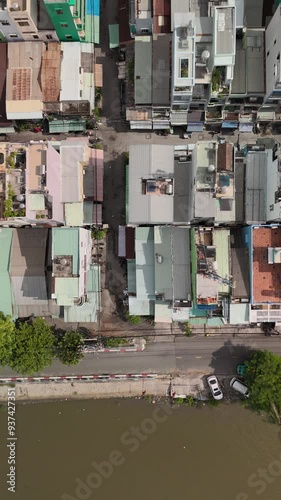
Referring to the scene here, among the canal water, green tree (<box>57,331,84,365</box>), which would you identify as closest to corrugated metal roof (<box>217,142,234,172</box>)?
green tree (<box>57,331,84,365</box>)

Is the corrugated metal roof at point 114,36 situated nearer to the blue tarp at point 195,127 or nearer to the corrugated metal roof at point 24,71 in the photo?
the corrugated metal roof at point 24,71

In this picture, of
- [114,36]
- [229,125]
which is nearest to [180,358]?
[229,125]

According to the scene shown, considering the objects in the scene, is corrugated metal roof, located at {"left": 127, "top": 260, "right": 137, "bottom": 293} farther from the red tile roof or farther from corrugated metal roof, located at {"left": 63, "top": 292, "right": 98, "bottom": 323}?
the red tile roof

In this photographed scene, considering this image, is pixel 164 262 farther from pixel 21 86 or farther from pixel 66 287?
pixel 21 86

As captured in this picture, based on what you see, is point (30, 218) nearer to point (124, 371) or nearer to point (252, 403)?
point (124, 371)

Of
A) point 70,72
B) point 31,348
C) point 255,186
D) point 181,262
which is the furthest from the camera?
point 70,72

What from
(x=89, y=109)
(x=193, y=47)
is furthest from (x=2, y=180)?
(x=193, y=47)
